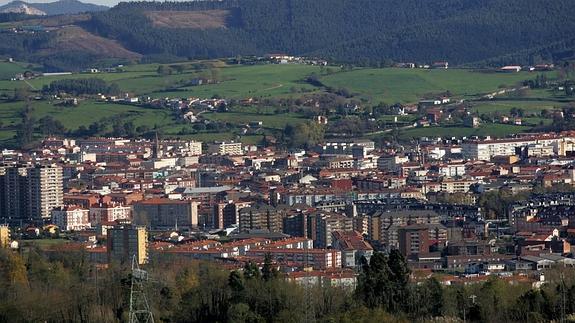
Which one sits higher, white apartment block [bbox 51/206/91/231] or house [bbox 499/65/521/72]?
house [bbox 499/65/521/72]

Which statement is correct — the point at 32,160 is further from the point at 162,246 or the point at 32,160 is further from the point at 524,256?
the point at 524,256

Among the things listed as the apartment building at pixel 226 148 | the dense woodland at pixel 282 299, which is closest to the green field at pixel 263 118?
the apartment building at pixel 226 148

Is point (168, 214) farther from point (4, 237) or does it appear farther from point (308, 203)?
point (4, 237)

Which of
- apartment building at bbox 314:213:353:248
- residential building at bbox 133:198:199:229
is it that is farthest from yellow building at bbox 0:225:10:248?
apartment building at bbox 314:213:353:248

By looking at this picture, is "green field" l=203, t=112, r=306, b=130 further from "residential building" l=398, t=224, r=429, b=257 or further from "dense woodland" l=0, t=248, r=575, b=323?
"dense woodland" l=0, t=248, r=575, b=323

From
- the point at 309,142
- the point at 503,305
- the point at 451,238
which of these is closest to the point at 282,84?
the point at 309,142

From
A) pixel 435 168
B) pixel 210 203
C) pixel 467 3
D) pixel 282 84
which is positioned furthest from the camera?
pixel 467 3
